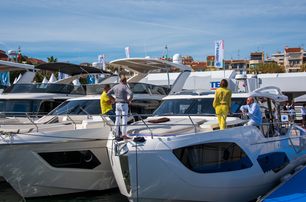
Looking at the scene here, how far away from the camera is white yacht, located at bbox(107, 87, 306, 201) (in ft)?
24.3

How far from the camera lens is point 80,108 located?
41.4 ft

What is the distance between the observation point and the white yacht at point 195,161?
7398 millimetres

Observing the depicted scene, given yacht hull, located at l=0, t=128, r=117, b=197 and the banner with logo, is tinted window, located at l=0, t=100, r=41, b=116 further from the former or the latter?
the banner with logo

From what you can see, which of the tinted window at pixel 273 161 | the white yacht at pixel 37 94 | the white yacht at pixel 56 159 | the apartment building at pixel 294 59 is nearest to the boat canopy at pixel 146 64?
the white yacht at pixel 37 94

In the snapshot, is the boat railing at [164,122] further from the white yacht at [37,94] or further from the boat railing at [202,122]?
the white yacht at [37,94]

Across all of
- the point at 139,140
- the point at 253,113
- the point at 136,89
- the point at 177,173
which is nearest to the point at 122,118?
the point at 139,140

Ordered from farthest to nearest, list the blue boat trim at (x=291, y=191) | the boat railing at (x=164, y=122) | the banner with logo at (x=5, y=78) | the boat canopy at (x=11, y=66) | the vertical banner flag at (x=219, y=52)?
the vertical banner flag at (x=219, y=52) → the banner with logo at (x=5, y=78) → the boat canopy at (x=11, y=66) → the boat railing at (x=164, y=122) → the blue boat trim at (x=291, y=191)

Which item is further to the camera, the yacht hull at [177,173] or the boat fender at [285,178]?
the boat fender at [285,178]

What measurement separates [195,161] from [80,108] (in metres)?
5.91

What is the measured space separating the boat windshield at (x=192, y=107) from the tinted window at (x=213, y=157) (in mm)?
1992

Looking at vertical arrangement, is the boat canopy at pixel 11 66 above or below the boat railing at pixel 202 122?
above

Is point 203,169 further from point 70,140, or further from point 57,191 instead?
point 57,191

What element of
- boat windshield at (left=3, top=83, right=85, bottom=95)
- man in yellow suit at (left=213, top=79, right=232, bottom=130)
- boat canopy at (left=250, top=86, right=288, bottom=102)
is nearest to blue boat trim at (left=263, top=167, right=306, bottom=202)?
man in yellow suit at (left=213, top=79, right=232, bottom=130)

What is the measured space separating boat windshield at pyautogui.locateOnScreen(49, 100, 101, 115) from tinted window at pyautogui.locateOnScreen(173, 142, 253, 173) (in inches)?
208
